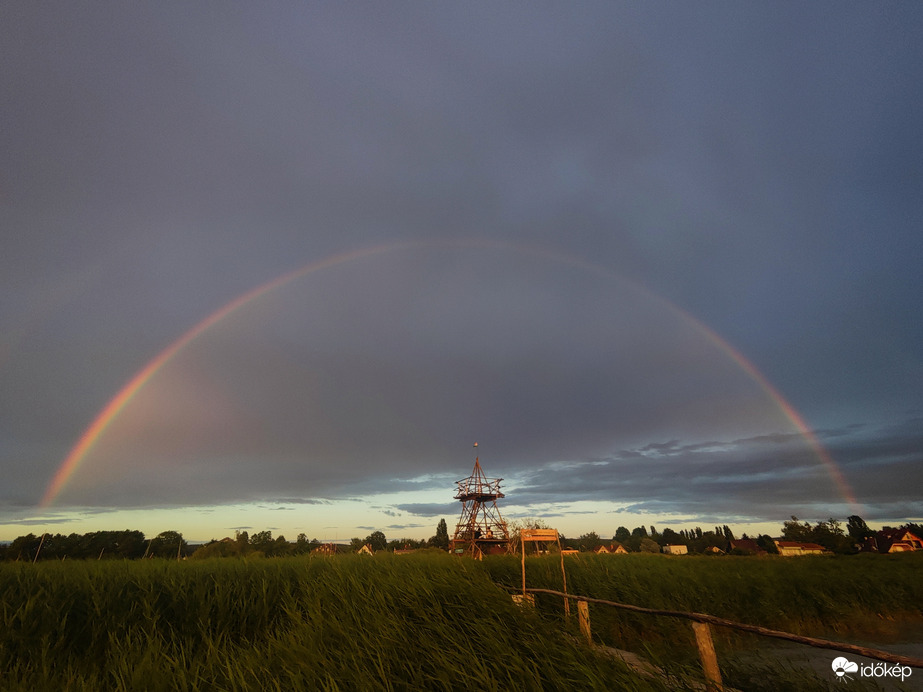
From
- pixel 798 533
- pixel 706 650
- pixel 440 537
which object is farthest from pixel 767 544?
pixel 706 650

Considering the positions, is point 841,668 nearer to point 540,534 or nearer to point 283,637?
point 540,534

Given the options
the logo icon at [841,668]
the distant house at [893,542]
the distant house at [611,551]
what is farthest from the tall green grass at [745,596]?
the distant house at [893,542]

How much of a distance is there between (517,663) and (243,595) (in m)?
8.04

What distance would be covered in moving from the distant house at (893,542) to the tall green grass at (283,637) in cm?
9481

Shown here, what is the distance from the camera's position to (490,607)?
661 centimetres

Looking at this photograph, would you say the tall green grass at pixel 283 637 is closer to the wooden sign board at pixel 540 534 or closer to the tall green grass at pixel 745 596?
the wooden sign board at pixel 540 534

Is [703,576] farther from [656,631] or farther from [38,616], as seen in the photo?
[38,616]

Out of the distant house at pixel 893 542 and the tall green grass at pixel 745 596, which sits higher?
the distant house at pixel 893 542

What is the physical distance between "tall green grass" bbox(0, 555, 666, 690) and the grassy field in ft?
0.10

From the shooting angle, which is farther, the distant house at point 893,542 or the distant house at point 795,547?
the distant house at point 795,547

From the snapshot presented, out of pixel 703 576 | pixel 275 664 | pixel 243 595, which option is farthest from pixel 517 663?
pixel 703 576

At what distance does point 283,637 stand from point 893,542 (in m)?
104

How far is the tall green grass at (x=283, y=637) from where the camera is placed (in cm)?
480

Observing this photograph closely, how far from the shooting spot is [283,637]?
21.6ft
